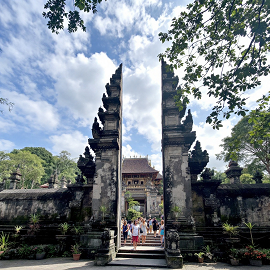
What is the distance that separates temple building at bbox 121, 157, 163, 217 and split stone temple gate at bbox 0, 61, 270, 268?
18.7 meters

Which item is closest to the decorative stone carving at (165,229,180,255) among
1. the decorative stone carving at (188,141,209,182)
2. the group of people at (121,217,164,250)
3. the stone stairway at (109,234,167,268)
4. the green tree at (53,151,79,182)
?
the stone stairway at (109,234,167,268)

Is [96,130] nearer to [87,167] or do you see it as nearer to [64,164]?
[87,167]

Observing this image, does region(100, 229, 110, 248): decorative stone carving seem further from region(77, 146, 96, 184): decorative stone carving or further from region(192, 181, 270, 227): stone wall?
region(192, 181, 270, 227): stone wall

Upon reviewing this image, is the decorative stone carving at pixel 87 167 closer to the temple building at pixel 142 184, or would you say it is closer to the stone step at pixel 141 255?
the stone step at pixel 141 255

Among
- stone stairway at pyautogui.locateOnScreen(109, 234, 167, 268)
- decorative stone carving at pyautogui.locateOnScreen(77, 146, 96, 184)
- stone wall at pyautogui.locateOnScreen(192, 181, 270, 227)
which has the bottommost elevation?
stone stairway at pyautogui.locateOnScreen(109, 234, 167, 268)

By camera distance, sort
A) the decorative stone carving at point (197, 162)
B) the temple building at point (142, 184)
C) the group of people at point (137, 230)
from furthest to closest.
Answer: the temple building at point (142, 184)
the group of people at point (137, 230)
the decorative stone carving at point (197, 162)

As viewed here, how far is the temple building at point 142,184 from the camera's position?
28984 millimetres

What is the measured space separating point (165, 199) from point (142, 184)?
24557 millimetres

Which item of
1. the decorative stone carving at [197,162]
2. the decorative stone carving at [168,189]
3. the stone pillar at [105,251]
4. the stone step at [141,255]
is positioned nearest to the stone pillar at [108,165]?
the stone step at [141,255]

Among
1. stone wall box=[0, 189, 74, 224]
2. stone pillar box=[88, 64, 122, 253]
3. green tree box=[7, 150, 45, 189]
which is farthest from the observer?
green tree box=[7, 150, 45, 189]

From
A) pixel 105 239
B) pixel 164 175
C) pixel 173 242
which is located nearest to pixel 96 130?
pixel 164 175

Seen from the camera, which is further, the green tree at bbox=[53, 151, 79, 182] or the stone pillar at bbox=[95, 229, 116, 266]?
the green tree at bbox=[53, 151, 79, 182]

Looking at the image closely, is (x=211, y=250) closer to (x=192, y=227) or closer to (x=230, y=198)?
(x=192, y=227)

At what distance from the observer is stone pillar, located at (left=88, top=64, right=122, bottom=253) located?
9.12 m
